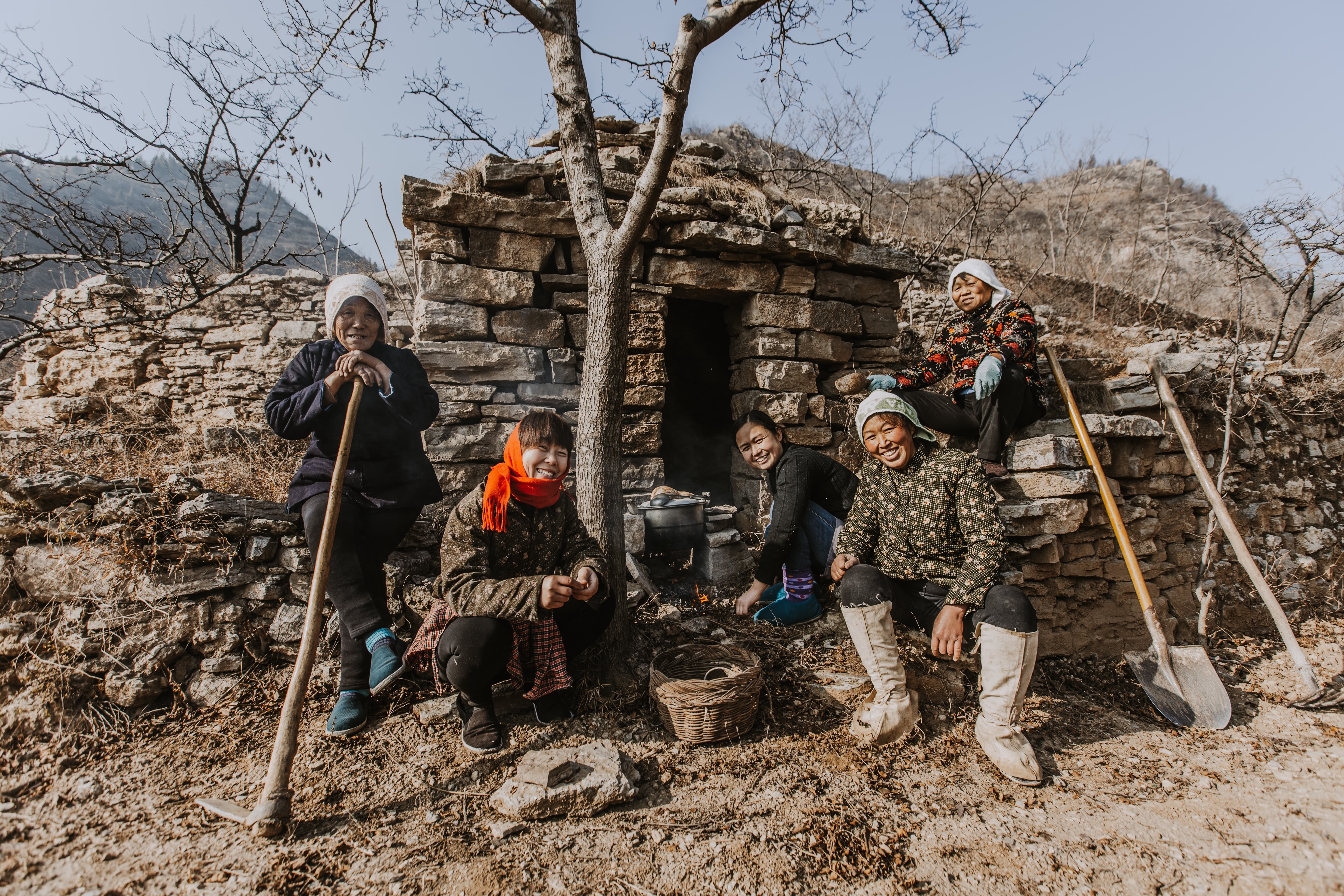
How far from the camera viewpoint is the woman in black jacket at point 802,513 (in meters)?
3.17

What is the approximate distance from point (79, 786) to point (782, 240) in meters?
4.40

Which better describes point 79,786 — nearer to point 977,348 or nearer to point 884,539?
point 884,539

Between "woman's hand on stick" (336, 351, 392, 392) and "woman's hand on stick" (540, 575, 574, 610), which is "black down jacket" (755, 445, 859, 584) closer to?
"woman's hand on stick" (540, 575, 574, 610)

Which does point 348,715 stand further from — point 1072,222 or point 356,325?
point 1072,222

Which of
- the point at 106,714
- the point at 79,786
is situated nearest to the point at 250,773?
the point at 79,786

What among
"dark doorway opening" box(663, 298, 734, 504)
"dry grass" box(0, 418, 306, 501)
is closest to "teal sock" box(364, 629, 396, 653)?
"dry grass" box(0, 418, 306, 501)

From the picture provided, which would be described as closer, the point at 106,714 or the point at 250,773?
the point at 250,773

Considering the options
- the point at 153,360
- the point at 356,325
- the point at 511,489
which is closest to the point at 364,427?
the point at 356,325

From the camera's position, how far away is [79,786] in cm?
208

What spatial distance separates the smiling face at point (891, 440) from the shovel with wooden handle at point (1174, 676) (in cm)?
146

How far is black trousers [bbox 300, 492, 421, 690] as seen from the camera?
247cm

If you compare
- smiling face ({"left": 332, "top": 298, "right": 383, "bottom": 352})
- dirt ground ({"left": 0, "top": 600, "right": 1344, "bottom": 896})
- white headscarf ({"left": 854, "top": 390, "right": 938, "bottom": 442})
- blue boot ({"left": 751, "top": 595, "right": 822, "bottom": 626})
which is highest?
smiling face ({"left": 332, "top": 298, "right": 383, "bottom": 352})

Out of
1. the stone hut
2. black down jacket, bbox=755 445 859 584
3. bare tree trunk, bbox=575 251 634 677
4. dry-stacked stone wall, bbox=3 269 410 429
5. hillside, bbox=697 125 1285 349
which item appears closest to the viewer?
bare tree trunk, bbox=575 251 634 677

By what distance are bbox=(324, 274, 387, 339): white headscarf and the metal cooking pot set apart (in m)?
1.90
